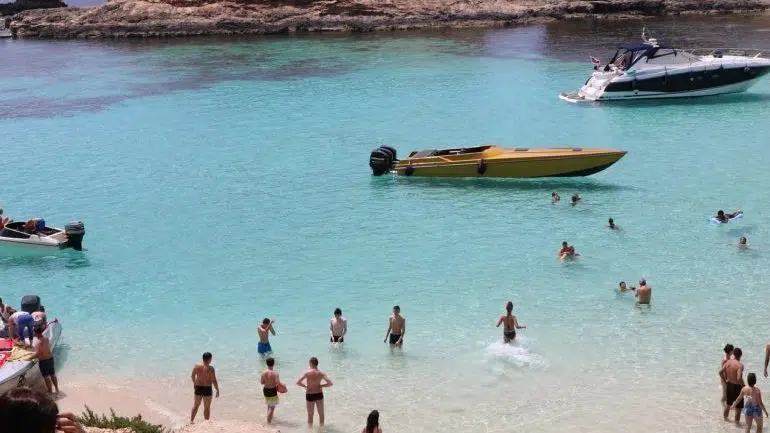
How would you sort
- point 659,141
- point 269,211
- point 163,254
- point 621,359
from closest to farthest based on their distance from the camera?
point 621,359
point 163,254
point 269,211
point 659,141

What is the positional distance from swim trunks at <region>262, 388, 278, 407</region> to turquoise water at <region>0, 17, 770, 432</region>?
47 centimetres

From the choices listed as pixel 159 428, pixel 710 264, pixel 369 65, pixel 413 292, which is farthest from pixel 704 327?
pixel 369 65

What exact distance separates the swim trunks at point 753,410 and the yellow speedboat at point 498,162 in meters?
16.5

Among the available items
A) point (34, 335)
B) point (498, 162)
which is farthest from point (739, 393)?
point (498, 162)

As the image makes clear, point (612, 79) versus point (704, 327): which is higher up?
point (612, 79)

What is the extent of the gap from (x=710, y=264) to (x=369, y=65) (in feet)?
121

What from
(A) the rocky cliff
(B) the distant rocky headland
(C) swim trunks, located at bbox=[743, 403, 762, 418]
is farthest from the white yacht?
(A) the rocky cliff

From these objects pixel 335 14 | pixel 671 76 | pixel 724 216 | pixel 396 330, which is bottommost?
pixel 396 330

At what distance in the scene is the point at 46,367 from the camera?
1719 centimetres

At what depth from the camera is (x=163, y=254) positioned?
26312 millimetres

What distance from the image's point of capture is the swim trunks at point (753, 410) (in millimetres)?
14695

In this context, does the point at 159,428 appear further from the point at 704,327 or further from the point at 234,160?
the point at 234,160

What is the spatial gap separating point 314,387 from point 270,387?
0.84 meters

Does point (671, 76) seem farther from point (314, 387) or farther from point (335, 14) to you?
point (335, 14)
